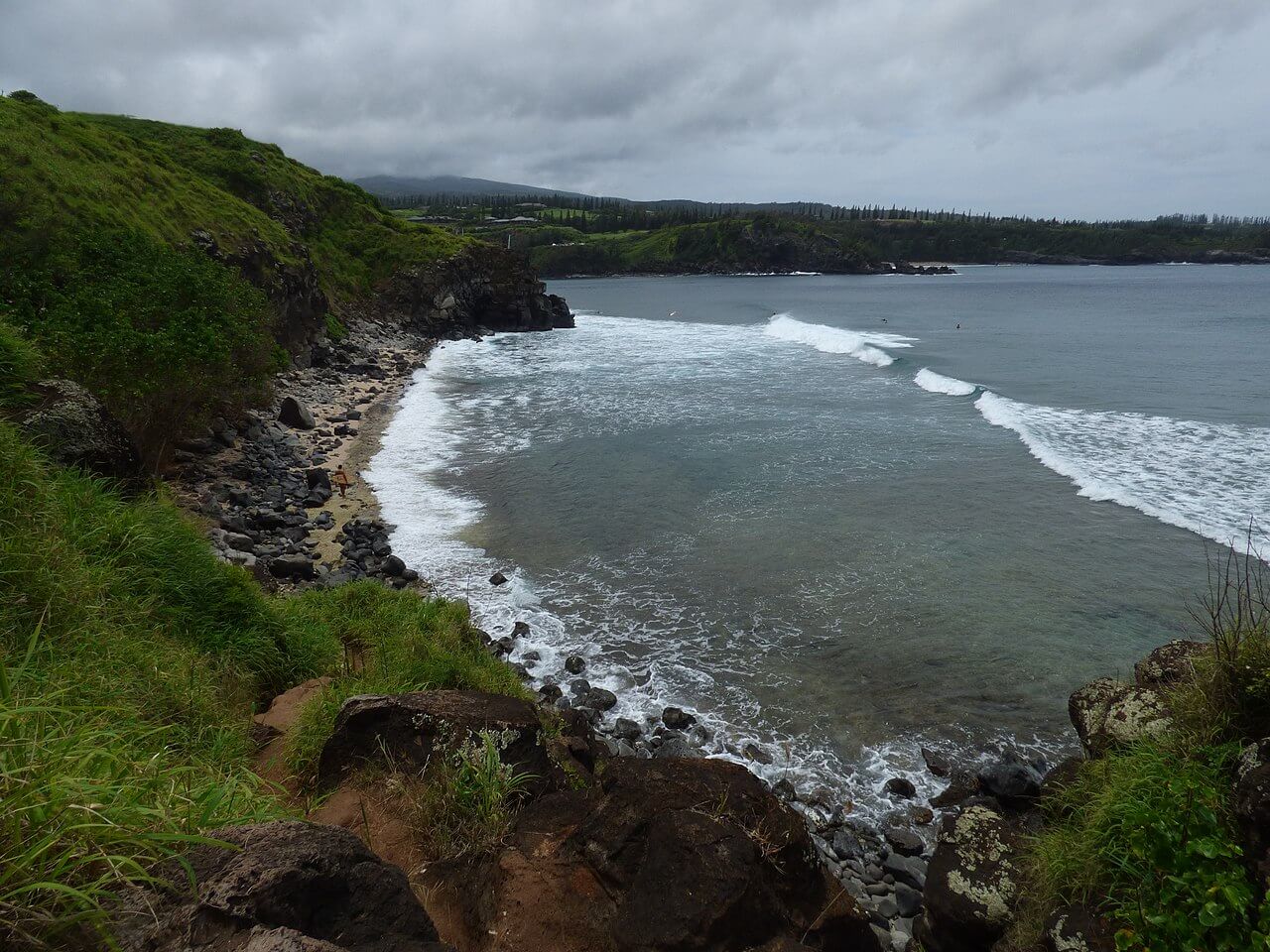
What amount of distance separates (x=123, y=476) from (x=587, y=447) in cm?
1761

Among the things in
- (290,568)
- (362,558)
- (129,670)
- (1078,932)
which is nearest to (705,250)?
(362,558)

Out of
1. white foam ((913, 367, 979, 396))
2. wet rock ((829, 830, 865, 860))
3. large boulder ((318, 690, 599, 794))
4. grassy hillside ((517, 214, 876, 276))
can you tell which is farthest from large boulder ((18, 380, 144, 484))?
grassy hillside ((517, 214, 876, 276))

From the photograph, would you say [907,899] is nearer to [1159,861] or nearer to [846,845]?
[846,845]

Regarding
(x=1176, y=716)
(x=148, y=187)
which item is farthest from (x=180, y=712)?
(x=148, y=187)

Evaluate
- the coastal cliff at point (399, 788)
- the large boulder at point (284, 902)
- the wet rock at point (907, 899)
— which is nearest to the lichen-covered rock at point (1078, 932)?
the coastal cliff at point (399, 788)

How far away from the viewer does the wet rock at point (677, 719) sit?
10.8m

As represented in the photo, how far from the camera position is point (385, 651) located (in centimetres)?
906

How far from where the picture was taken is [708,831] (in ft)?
16.2

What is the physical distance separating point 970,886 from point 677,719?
4904 mm

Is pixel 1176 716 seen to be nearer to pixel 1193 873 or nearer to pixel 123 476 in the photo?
pixel 1193 873

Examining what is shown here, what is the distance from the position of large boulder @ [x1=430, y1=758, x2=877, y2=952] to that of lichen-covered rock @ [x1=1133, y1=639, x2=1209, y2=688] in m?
4.39

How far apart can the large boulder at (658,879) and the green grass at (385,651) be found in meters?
2.18

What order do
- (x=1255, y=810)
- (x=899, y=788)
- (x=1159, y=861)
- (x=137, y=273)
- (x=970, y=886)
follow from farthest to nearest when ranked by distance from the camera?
(x=137, y=273)
(x=899, y=788)
(x=970, y=886)
(x=1159, y=861)
(x=1255, y=810)

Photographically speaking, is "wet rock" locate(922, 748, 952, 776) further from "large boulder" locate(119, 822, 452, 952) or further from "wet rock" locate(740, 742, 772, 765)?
"large boulder" locate(119, 822, 452, 952)
